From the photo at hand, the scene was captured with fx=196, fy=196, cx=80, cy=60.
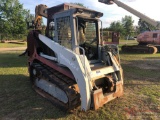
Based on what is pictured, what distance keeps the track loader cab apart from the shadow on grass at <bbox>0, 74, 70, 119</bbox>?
267 millimetres

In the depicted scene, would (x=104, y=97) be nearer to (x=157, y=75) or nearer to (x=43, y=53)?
(x=43, y=53)

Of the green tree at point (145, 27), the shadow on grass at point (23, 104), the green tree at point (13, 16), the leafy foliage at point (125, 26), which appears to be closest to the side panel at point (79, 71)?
the shadow on grass at point (23, 104)

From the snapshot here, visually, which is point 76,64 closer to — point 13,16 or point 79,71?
point 79,71

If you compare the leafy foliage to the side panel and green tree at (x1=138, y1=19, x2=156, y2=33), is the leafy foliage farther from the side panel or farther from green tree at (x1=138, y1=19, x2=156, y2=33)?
the side panel

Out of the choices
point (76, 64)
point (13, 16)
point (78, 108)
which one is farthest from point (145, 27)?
point (76, 64)

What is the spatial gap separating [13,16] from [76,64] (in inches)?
2078

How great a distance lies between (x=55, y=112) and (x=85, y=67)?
4.48 feet

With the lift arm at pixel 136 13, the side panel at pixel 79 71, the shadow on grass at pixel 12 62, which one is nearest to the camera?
the side panel at pixel 79 71

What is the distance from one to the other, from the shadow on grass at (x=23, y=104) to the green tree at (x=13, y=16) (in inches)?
1799

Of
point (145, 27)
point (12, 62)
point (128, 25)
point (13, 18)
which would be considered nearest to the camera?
point (12, 62)

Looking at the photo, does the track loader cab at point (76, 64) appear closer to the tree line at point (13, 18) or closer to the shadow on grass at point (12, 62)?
the shadow on grass at point (12, 62)

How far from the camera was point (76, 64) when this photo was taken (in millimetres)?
4695

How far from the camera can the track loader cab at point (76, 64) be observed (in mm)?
4680

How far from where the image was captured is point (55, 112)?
4.89 metres
